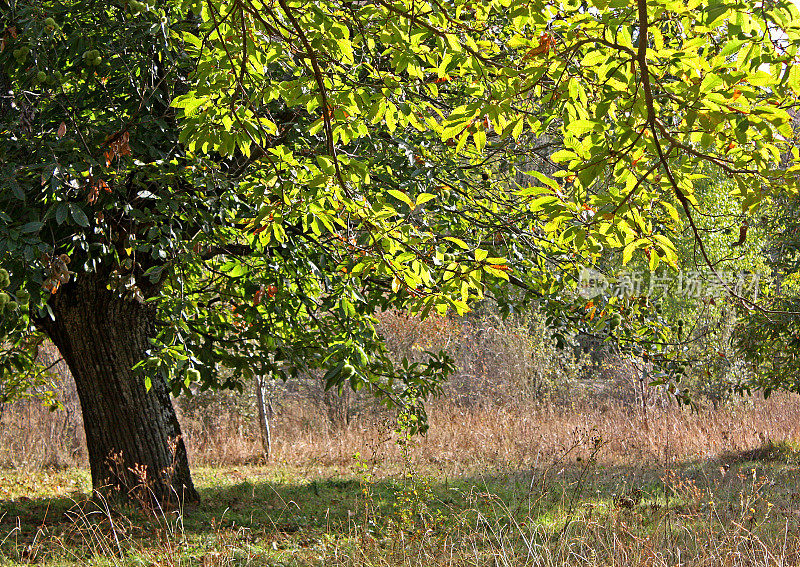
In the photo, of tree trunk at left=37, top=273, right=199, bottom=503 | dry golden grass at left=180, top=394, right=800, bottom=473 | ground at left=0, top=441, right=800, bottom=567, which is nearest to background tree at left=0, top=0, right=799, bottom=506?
tree trunk at left=37, top=273, right=199, bottom=503

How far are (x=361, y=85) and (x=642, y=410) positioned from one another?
950 cm

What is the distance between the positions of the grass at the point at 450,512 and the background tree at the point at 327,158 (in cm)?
63

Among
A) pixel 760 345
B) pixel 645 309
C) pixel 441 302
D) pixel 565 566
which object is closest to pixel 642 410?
pixel 760 345

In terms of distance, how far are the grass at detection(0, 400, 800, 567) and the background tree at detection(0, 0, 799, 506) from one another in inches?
24.6

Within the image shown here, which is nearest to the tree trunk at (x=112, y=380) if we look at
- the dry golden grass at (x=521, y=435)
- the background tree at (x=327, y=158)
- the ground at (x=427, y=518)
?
the background tree at (x=327, y=158)

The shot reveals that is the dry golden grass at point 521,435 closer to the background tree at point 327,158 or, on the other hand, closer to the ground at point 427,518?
the ground at point 427,518

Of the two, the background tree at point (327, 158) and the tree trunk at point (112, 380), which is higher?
the background tree at point (327, 158)

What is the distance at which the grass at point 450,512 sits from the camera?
404 cm

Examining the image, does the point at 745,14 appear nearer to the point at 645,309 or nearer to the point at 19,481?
the point at 645,309

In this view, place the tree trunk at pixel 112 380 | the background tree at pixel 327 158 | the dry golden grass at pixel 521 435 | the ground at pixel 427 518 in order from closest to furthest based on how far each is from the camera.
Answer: the background tree at pixel 327 158
the ground at pixel 427 518
the tree trunk at pixel 112 380
the dry golden grass at pixel 521 435

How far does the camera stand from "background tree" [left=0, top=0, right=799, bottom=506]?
76.9 inches

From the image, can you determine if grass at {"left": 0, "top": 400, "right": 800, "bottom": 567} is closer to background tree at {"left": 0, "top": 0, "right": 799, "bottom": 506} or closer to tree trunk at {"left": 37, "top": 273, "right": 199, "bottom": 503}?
tree trunk at {"left": 37, "top": 273, "right": 199, "bottom": 503}

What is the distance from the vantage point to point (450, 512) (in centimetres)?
577

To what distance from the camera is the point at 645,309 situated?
5.25 meters
